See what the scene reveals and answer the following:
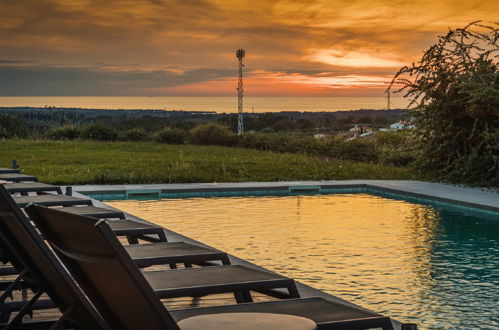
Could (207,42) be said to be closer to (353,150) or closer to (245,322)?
(353,150)

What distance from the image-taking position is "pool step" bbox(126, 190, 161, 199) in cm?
1255

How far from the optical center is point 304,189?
535 inches

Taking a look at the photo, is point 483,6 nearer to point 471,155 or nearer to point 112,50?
point 471,155

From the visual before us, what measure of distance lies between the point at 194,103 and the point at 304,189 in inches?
848

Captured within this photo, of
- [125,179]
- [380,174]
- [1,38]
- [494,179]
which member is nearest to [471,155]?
[494,179]

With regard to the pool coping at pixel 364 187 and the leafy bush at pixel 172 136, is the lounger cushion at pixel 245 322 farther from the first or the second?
the leafy bush at pixel 172 136

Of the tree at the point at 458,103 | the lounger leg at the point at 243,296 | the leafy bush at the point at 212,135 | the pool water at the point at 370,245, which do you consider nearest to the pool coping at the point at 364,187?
the pool water at the point at 370,245

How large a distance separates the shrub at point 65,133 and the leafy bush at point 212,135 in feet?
15.7

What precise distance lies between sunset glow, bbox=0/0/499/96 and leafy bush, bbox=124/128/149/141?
7.38 ft

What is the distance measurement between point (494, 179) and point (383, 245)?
572 cm

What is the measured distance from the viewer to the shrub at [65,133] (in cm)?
2822

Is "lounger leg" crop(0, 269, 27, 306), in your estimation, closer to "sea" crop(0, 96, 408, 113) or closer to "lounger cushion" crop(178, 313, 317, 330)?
"lounger cushion" crop(178, 313, 317, 330)

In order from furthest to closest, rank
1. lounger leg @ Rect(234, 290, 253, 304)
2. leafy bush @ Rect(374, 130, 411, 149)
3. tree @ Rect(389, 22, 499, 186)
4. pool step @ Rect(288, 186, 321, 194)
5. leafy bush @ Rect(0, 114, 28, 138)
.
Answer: leafy bush @ Rect(0, 114, 28, 138), leafy bush @ Rect(374, 130, 411, 149), tree @ Rect(389, 22, 499, 186), pool step @ Rect(288, 186, 321, 194), lounger leg @ Rect(234, 290, 253, 304)

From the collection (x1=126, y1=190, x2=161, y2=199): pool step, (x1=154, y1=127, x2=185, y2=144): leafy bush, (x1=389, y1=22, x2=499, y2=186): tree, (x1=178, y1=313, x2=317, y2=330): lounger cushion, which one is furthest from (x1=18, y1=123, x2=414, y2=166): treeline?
(x1=178, y1=313, x2=317, y2=330): lounger cushion
